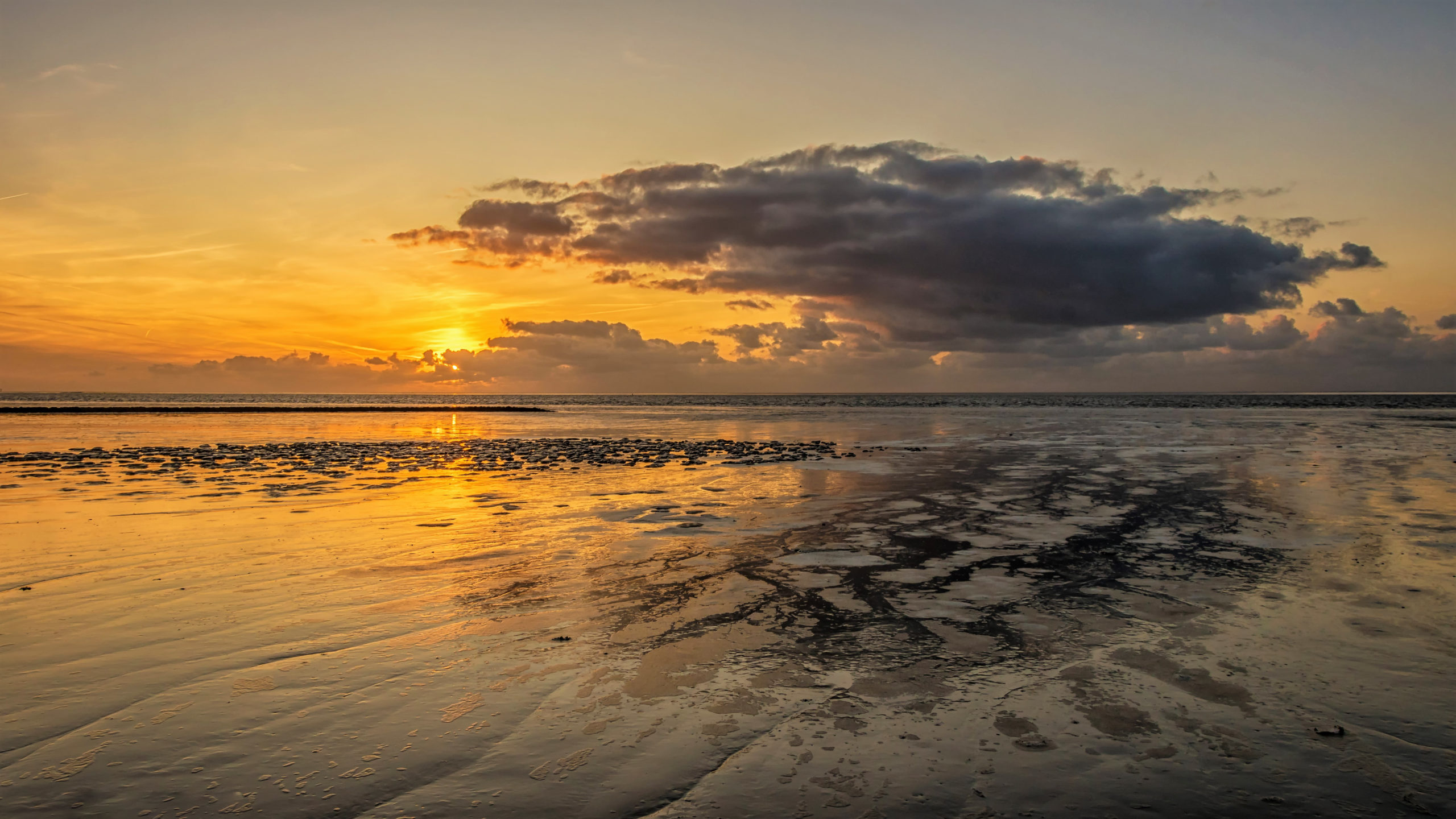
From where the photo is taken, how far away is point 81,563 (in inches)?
440

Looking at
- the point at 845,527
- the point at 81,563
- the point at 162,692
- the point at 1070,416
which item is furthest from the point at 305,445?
the point at 1070,416

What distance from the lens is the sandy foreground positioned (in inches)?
191

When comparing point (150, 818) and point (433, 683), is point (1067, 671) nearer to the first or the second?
point (433, 683)

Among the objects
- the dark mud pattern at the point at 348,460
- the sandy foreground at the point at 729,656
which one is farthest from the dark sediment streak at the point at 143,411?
the sandy foreground at the point at 729,656

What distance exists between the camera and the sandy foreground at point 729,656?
486 cm

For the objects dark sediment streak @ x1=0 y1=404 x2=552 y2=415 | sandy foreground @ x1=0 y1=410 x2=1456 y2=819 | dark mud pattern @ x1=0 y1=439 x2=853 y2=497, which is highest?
dark sediment streak @ x1=0 y1=404 x2=552 y2=415

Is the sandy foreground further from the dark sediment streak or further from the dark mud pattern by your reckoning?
the dark sediment streak

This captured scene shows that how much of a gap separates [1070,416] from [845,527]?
6460 centimetres

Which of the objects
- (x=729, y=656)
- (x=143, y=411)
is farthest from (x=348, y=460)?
(x=143, y=411)

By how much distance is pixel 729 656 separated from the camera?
723cm

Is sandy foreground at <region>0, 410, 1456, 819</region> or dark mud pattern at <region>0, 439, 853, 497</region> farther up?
dark mud pattern at <region>0, 439, 853, 497</region>

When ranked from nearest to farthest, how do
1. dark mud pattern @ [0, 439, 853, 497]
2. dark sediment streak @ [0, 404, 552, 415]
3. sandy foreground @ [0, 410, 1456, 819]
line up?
sandy foreground @ [0, 410, 1456, 819], dark mud pattern @ [0, 439, 853, 497], dark sediment streak @ [0, 404, 552, 415]

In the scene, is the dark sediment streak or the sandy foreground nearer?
the sandy foreground

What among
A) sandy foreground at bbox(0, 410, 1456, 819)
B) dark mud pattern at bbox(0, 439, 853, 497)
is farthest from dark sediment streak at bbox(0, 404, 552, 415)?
sandy foreground at bbox(0, 410, 1456, 819)
